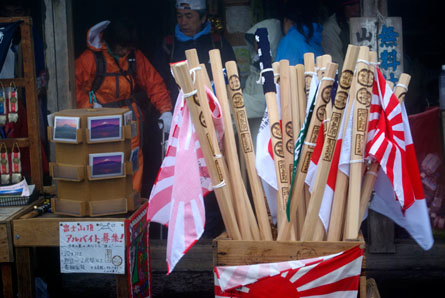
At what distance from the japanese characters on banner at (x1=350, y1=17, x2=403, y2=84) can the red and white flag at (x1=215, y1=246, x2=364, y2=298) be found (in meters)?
2.19

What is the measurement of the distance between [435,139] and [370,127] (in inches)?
99.0

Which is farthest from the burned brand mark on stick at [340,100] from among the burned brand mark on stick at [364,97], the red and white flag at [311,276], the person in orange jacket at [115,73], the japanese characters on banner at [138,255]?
the person in orange jacket at [115,73]

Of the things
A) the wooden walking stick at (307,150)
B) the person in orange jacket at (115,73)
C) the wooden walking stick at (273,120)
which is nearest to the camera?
the wooden walking stick at (307,150)

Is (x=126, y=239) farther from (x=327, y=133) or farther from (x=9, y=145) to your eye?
(x=327, y=133)

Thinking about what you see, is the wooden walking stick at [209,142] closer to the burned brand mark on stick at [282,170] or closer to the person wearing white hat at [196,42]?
the burned brand mark on stick at [282,170]

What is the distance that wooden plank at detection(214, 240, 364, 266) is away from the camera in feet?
8.50

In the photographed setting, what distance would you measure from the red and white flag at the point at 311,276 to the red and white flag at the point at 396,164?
0.39 m

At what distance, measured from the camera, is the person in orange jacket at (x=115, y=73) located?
5160 millimetres

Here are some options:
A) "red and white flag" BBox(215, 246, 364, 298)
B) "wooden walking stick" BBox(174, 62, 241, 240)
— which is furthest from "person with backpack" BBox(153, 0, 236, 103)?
"red and white flag" BBox(215, 246, 364, 298)

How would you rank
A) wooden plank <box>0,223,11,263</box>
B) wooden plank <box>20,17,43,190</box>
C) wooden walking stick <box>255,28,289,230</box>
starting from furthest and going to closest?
wooden plank <box>20,17,43,190</box> < wooden plank <box>0,223,11,263</box> < wooden walking stick <box>255,28,289,230</box>

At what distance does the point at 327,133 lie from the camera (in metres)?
2.64

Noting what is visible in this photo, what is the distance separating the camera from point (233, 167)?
9.29ft

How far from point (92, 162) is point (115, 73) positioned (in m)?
2.05

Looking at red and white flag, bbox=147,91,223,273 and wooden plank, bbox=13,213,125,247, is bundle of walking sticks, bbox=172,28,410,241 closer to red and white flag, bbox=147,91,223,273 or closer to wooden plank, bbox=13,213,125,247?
red and white flag, bbox=147,91,223,273
